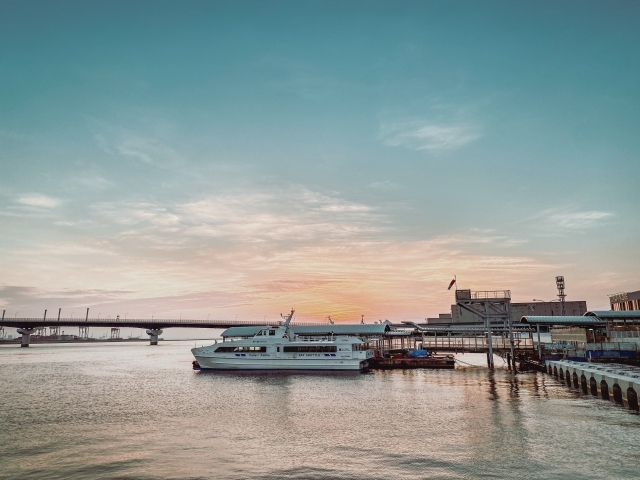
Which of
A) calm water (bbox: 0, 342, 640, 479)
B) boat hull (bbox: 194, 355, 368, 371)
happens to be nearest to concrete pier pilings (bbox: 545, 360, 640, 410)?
calm water (bbox: 0, 342, 640, 479)

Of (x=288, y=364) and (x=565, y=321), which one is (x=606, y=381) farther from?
(x=288, y=364)

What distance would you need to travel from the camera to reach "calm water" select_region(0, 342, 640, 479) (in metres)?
20.9

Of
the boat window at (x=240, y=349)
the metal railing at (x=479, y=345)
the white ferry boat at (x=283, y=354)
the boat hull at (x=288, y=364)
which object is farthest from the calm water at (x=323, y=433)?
the metal railing at (x=479, y=345)

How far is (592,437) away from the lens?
25188 mm

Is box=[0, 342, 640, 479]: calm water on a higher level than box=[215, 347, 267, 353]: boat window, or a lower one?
lower

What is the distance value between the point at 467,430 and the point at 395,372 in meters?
40.2

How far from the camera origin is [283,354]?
69.1 metres

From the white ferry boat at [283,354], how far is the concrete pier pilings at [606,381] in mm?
30037

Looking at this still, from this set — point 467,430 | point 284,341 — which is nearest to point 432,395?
point 467,430

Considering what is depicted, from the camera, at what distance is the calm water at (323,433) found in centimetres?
2088

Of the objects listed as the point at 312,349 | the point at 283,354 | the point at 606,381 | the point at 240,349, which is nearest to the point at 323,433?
the point at 606,381

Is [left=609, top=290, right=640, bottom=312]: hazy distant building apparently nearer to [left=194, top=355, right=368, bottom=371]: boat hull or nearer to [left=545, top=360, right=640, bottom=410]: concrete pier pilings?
[left=545, top=360, right=640, bottom=410]: concrete pier pilings

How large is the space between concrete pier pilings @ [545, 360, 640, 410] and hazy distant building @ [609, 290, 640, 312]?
62906 mm

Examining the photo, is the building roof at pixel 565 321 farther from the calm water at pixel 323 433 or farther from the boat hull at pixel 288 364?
the boat hull at pixel 288 364
